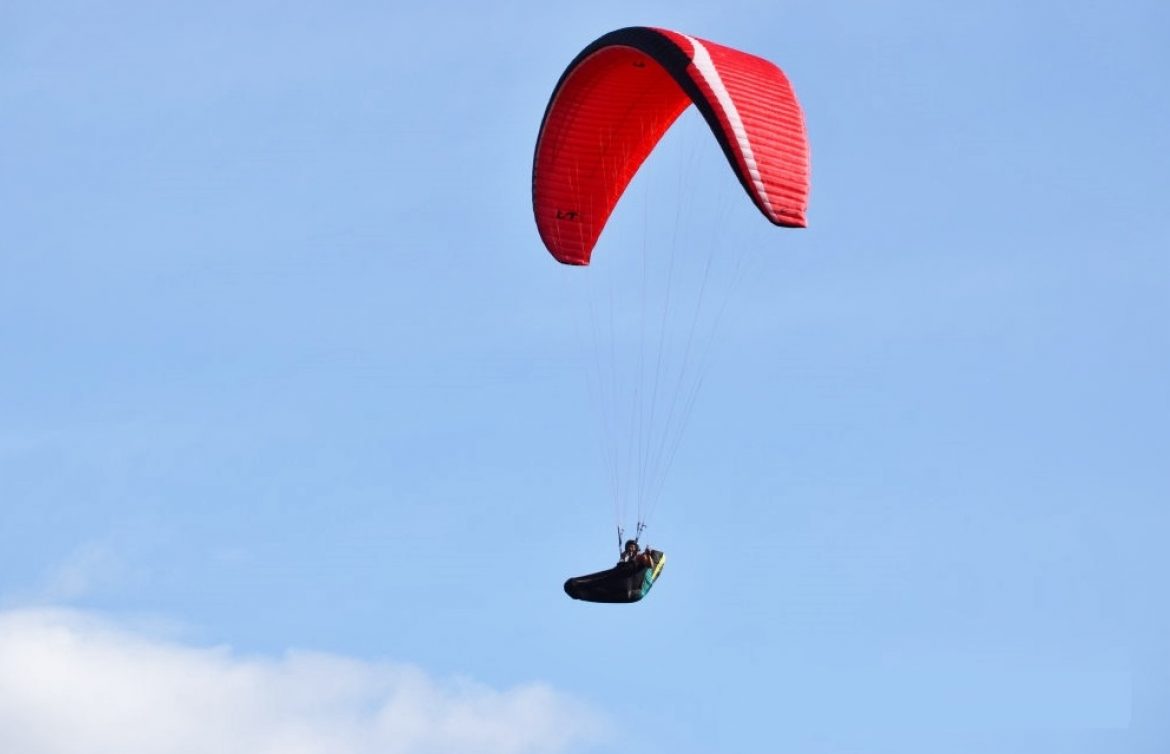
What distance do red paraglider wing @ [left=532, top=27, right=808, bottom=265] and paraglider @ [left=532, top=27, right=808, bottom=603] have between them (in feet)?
0.04

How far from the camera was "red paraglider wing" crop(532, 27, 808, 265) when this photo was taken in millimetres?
46344

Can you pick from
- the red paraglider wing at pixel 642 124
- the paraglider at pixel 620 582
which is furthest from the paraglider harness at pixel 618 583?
the red paraglider wing at pixel 642 124

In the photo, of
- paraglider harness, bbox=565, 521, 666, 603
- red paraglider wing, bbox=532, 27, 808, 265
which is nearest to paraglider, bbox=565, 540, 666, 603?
paraglider harness, bbox=565, 521, 666, 603

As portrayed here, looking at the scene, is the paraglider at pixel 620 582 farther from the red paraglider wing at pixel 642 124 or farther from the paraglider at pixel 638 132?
the red paraglider wing at pixel 642 124

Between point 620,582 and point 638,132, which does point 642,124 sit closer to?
point 638,132

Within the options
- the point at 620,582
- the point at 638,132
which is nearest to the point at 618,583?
the point at 620,582

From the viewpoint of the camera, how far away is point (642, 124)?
2021 inches

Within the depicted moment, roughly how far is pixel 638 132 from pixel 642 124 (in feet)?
0.49

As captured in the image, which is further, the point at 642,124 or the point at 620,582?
the point at 642,124

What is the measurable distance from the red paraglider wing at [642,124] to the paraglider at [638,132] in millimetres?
14

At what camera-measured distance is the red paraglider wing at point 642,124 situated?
4634cm

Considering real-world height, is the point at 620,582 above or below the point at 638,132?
below

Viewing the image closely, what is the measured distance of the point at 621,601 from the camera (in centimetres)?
4834

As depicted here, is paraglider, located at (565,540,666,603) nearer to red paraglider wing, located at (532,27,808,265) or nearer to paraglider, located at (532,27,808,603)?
paraglider, located at (532,27,808,603)
